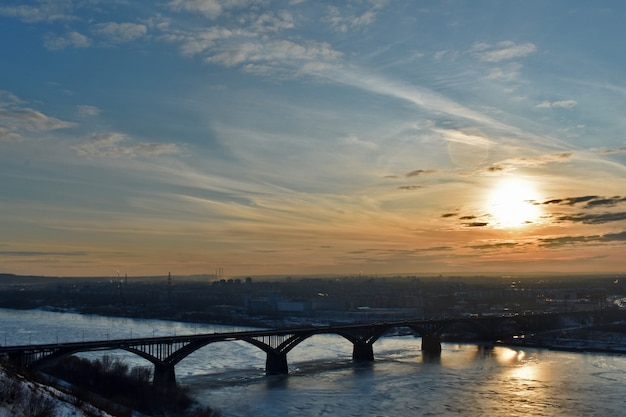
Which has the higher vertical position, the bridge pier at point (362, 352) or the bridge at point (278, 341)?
the bridge at point (278, 341)

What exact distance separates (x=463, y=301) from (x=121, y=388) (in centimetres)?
11409

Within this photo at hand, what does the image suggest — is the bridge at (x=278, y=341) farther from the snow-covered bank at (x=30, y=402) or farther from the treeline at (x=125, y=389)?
the snow-covered bank at (x=30, y=402)

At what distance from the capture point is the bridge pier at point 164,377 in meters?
39.6

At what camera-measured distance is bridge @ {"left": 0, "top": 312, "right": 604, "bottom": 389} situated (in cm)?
3991

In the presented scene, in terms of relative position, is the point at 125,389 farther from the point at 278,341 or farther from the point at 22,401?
the point at 278,341

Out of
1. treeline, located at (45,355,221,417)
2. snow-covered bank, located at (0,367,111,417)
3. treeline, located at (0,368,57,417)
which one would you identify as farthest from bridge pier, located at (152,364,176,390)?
treeline, located at (0,368,57,417)

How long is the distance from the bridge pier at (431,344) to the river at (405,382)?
2.94ft

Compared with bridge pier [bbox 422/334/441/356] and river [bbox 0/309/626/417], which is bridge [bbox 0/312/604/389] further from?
river [bbox 0/309/626/417]

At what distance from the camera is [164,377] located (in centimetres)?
4209

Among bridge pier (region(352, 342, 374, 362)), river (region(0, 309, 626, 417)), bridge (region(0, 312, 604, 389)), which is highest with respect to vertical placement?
bridge (region(0, 312, 604, 389))

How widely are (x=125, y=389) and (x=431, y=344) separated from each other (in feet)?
121

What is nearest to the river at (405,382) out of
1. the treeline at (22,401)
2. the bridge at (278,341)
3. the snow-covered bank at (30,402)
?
the bridge at (278,341)

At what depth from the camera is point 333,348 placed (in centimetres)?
6656

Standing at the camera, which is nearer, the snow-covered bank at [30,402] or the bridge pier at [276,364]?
the snow-covered bank at [30,402]
